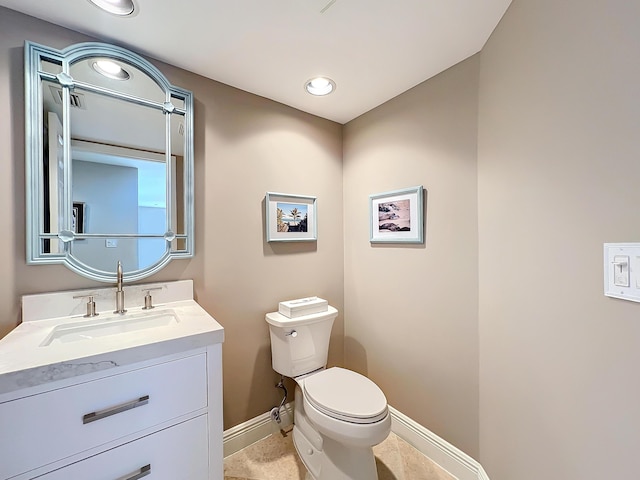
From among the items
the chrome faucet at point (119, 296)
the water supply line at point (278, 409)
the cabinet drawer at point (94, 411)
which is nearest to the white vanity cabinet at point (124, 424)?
the cabinet drawer at point (94, 411)

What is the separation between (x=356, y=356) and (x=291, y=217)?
1.19 meters

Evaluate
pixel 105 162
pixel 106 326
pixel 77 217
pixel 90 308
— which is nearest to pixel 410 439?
pixel 106 326

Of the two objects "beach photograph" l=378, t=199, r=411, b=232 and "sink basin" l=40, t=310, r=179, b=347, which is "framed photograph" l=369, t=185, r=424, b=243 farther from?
"sink basin" l=40, t=310, r=179, b=347

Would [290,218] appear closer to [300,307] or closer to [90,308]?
[300,307]

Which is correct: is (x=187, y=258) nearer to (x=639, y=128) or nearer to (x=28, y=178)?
(x=28, y=178)

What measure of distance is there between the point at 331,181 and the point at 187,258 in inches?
45.8

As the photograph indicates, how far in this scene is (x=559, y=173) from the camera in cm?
90

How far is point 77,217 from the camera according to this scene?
124 cm

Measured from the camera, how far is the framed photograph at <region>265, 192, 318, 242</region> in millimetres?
1777

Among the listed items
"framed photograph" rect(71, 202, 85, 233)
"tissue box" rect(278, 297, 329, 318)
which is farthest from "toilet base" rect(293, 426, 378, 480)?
"framed photograph" rect(71, 202, 85, 233)

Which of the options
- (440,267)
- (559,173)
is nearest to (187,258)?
(440,267)

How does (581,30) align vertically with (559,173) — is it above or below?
above

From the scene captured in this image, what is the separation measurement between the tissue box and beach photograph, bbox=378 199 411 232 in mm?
656

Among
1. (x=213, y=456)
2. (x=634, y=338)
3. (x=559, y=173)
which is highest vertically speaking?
(x=559, y=173)
